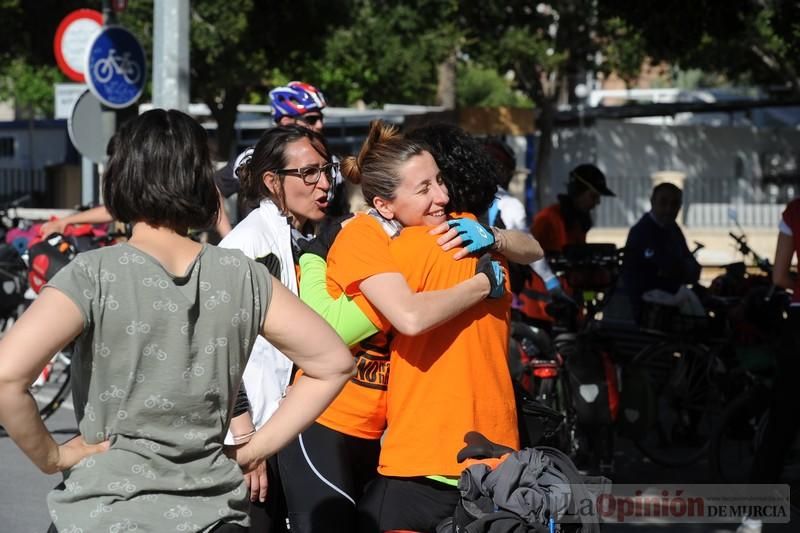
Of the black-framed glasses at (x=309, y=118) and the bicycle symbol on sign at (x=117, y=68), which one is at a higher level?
the bicycle symbol on sign at (x=117, y=68)

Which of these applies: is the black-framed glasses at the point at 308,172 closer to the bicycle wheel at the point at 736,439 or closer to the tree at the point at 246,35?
the bicycle wheel at the point at 736,439

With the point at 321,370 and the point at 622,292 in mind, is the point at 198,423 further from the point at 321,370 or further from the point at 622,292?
the point at 622,292

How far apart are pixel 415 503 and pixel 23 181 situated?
3629 cm

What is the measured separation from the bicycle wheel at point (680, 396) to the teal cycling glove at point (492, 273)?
4.94 metres

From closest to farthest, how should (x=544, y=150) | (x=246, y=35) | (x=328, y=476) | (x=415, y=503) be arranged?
1. (x=415, y=503)
2. (x=328, y=476)
3. (x=246, y=35)
4. (x=544, y=150)

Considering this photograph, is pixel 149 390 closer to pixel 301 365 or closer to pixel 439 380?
pixel 301 365

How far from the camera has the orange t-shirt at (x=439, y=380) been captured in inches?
138

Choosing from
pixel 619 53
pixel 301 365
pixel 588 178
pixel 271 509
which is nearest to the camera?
pixel 301 365

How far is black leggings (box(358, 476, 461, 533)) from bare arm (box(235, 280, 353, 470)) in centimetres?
72

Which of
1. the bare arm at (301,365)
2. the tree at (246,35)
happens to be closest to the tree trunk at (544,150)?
the tree at (246,35)

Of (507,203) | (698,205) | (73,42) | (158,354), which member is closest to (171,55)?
(507,203)

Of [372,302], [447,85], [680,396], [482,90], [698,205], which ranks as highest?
[482,90]

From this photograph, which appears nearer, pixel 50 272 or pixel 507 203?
pixel 507 203

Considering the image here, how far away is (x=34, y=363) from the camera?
2.61m
